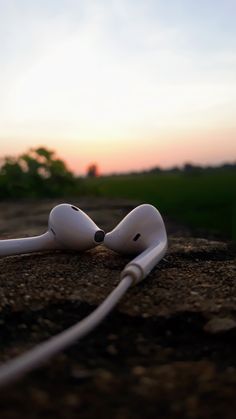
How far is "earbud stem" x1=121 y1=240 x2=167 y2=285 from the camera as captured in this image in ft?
3.82

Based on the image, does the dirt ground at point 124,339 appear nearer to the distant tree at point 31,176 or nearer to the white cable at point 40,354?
the white cable at point 40,354

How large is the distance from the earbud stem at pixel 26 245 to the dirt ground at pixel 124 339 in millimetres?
38

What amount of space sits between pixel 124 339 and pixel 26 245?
768mm

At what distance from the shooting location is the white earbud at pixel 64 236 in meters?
1.65

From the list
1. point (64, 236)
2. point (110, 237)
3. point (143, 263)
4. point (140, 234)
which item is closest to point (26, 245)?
point (64, 236)

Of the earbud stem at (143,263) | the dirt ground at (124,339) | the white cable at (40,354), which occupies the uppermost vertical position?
the earbud stem at (143,263)

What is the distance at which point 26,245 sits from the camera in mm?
1696

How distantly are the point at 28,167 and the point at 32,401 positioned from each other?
6.57 meters

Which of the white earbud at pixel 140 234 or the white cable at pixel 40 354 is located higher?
the white earbud at pixel 140 234

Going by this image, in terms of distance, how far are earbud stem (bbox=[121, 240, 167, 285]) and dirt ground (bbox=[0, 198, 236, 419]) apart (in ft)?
0.18

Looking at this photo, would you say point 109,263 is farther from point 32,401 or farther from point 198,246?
point 32,401

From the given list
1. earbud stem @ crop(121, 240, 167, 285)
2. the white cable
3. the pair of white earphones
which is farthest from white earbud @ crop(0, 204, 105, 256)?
the white cable

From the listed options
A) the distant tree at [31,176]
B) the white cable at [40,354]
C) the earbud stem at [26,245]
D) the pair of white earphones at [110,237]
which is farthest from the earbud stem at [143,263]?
the distant tree at [31,176]

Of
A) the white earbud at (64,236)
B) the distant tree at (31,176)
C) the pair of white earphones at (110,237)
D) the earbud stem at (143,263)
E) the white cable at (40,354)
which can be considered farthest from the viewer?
the distant tree at (31,176)
